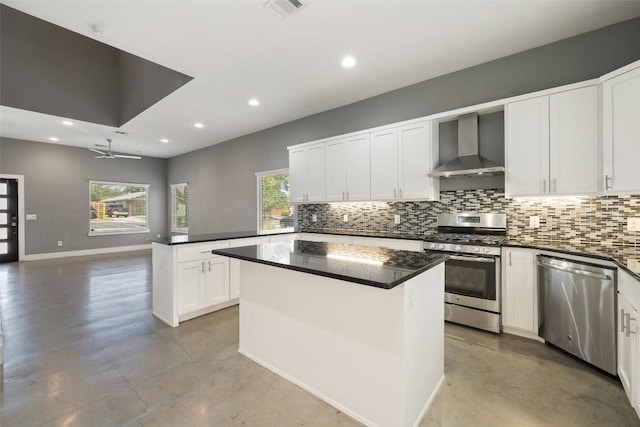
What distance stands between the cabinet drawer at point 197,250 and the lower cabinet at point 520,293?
10.6 ft

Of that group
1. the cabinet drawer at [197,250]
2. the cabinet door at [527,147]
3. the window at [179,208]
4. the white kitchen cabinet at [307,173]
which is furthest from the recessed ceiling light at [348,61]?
the window at [179,208]

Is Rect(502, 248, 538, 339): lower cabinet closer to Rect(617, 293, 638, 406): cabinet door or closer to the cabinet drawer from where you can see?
Rect(617, 293, 638, 406): cabinet door

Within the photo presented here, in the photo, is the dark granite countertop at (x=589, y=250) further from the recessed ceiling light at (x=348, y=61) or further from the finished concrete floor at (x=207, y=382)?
the recessed ceiling light at (x=348, y=61)

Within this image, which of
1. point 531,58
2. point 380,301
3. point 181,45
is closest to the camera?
point 380,301

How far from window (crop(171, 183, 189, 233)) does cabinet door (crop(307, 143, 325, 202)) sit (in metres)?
5.44

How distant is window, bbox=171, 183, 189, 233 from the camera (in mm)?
8922

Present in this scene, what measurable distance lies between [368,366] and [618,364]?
6.56 feet

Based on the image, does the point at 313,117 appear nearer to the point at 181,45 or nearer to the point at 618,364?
the point at 181,45

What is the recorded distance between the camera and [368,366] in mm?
1744

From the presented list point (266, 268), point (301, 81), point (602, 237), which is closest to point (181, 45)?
point (301, 81)

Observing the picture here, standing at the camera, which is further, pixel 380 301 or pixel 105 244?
pixel 105 244

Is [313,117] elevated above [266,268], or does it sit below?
above

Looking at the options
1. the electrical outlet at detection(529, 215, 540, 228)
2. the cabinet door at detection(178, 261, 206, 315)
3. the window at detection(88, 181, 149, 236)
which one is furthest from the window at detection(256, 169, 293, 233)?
the window at detection(88, 181, 149, 236)

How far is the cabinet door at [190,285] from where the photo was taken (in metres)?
3.32
